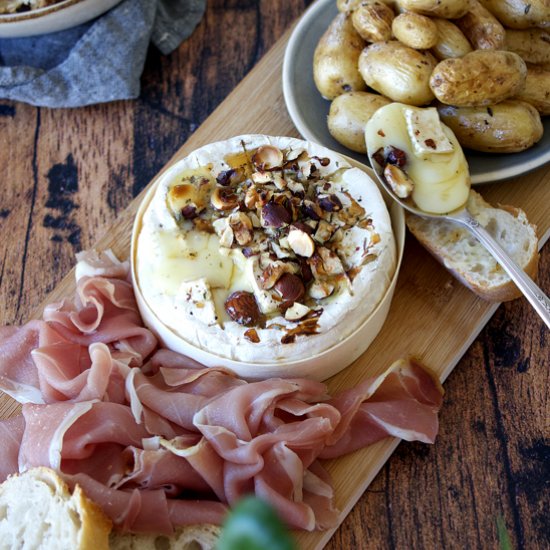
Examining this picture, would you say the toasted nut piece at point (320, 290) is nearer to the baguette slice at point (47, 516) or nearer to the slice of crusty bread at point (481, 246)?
the slice of crusty bread at point (481, 246)

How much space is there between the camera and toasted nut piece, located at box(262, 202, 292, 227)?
1858 millimetres

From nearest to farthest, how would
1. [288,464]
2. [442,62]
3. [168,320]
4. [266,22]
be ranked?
[288,464], [168,320], [442,62], [266,22]

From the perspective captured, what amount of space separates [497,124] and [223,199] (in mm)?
862

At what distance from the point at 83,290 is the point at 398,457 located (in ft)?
3.38

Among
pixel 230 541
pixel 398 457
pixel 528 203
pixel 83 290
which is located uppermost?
pixel 230 541

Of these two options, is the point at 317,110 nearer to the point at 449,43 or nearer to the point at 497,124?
the point at 449,43

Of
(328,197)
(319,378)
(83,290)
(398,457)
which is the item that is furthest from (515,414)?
(83,290)

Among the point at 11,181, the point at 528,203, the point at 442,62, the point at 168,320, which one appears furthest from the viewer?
the point at 11,181

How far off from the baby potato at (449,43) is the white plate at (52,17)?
1.27 m

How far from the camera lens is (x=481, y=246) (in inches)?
79.0

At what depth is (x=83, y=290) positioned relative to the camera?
6.52 ft

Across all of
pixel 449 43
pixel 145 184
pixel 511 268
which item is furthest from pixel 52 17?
pixel 511 268

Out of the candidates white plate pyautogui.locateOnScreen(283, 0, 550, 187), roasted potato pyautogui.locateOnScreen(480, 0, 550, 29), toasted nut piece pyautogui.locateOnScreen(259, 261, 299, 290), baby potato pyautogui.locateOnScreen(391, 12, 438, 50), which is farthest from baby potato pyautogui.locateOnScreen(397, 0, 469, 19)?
toasted nut piece pyautogui.locateOnScreen(259, 261, 299, 290)

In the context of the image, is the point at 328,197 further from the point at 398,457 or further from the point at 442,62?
the point at 398,457
